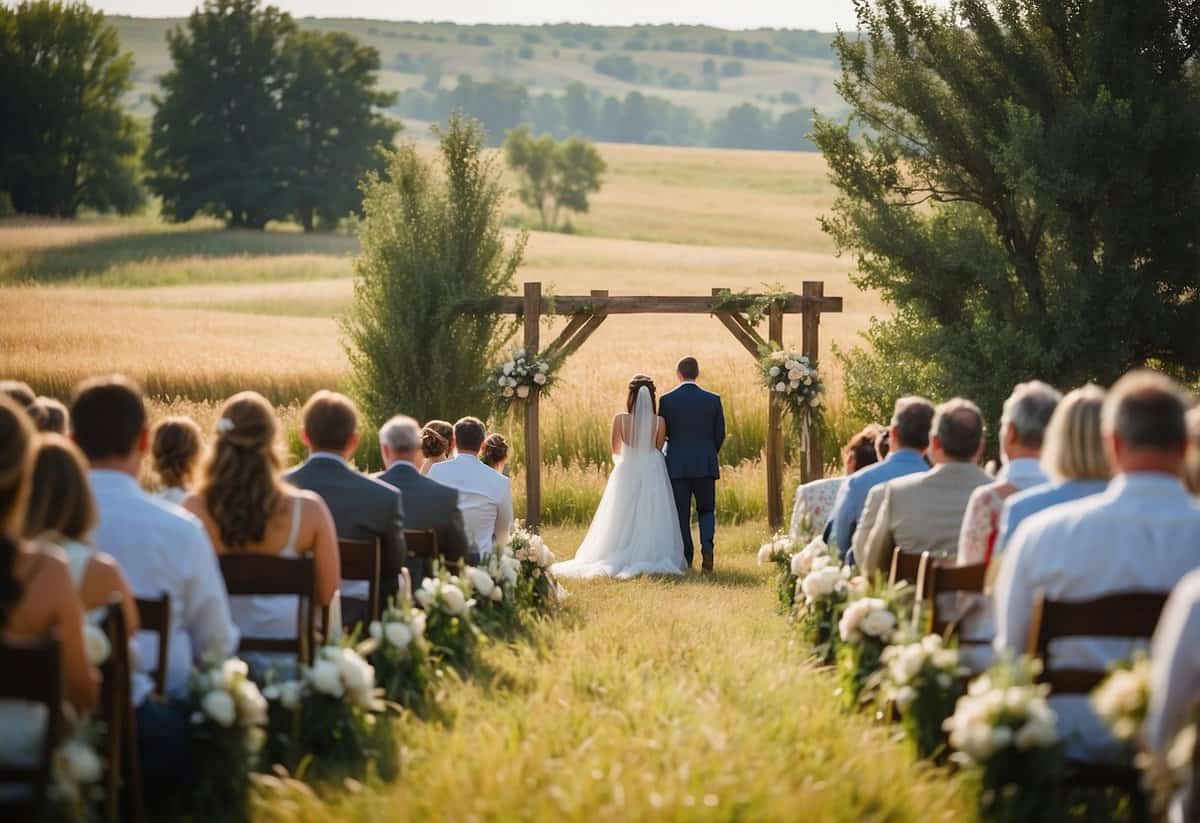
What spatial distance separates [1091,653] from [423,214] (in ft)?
41.2

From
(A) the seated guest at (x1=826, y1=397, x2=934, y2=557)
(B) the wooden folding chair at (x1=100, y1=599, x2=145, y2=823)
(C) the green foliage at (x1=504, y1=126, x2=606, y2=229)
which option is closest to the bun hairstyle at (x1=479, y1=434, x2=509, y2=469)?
(A) the seated guest at (x1=826, y1=397, x2=934, y2=557)

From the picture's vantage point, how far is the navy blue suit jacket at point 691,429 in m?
14.1

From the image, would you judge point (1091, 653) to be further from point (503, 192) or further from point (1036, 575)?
point (503, 192)

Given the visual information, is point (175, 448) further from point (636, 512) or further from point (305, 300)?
point (305, 300)

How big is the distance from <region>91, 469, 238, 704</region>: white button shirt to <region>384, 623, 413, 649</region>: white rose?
1421 millimetres

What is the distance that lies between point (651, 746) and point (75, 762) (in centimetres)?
224

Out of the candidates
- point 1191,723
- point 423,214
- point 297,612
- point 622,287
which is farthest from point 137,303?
point 1191,723

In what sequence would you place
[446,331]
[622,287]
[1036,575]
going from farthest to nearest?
[622,287], [446,331], [1036,575]

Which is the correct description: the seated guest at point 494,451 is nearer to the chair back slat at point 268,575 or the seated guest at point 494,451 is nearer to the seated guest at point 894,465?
the seated guest at point 894,465

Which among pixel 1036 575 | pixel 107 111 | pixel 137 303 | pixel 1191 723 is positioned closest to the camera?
pixel 1191 723

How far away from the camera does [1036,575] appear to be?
5.15 meters

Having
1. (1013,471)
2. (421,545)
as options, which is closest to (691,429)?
(421,545)

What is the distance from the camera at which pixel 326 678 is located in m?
6.01

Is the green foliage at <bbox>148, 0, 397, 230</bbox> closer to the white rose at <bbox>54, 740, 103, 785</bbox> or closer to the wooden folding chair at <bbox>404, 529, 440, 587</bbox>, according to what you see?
the wooden folding chair at <bbox>404, 529, 440, 587</bbox>
